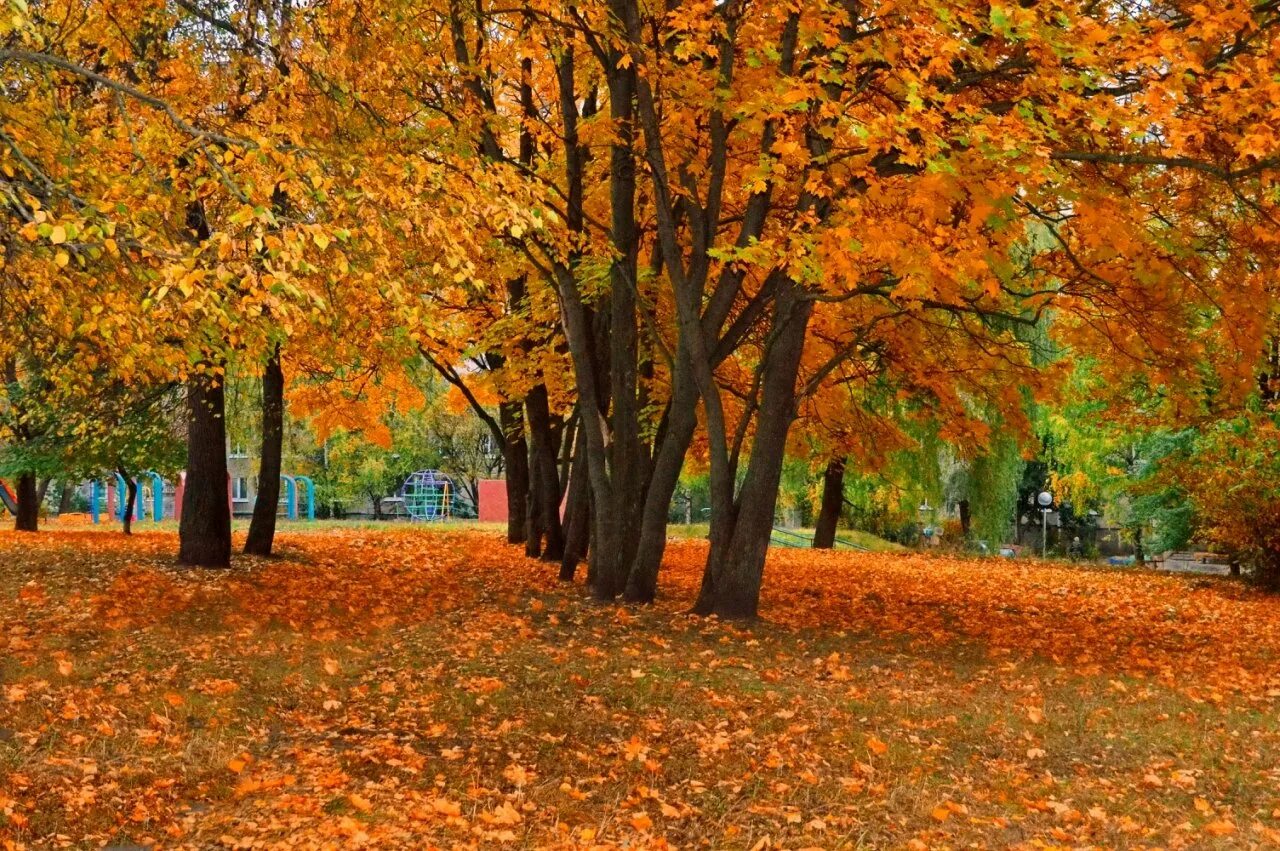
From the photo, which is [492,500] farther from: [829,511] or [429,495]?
[829,511]

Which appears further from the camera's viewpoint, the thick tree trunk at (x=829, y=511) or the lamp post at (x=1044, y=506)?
the lamp post at (x=1044, y=506)

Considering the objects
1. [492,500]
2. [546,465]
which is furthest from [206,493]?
[492,500]

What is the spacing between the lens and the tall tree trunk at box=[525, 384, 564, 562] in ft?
57.1

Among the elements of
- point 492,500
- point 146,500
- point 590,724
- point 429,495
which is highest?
point 429,495

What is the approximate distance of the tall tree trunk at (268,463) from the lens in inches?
641

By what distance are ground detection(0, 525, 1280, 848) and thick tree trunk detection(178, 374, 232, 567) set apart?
3.79 feet

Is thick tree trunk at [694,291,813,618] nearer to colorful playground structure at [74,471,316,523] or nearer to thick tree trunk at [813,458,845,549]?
thick tree trunk at [813,458,845,549]

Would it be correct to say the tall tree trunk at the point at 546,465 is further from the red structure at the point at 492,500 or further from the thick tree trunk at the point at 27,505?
the red structure at the point at 492,500

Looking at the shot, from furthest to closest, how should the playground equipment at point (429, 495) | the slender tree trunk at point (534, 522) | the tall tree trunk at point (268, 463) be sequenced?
the playground equipment at point (429, 495), the slender tree trunk at point (534, 522), the tall tree trunk at point (268, 463)

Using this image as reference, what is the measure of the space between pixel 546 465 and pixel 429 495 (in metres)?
37.3

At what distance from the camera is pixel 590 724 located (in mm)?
7293

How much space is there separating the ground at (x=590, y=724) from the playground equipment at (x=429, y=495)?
3975cm

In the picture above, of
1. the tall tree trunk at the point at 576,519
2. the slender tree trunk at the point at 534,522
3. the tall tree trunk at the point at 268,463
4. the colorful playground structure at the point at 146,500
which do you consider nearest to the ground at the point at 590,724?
the tall tree trunk at the point at 576,519

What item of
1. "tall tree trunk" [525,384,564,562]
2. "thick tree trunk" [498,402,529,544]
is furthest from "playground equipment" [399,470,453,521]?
"tall tree trunk" [525,384,564,562]
